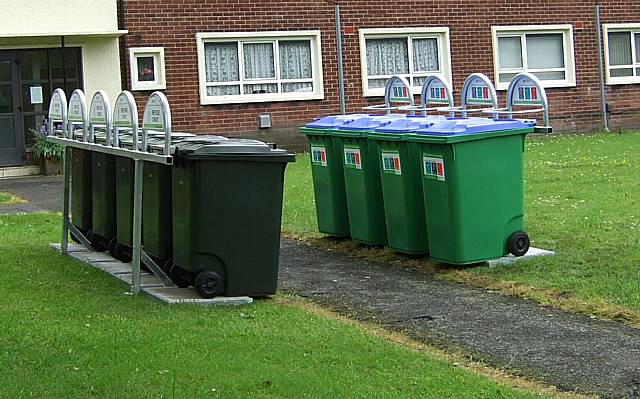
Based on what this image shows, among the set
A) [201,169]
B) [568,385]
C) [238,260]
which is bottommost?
[568,385]

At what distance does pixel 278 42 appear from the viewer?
25328mm

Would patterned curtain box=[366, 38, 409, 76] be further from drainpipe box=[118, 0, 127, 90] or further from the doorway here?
the doorway

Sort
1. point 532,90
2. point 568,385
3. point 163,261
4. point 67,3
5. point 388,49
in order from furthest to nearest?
1. point 388,49
2. point 67,3
3. point 532,90
4. point 163,261
5. point 568,385

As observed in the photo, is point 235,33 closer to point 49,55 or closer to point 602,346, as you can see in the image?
point 49,55

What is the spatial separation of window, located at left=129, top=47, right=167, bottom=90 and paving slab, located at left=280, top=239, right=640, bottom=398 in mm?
12913

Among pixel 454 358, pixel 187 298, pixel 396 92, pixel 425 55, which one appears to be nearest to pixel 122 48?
pixel 425 55

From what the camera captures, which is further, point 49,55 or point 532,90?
point 49,55

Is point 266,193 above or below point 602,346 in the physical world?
above

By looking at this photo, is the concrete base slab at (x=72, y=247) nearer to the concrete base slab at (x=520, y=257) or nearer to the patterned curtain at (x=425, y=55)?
the concrete base slab at (x=520, y=257)

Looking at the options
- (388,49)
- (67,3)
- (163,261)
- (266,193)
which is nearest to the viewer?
(266,193)

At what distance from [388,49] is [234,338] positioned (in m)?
19.1

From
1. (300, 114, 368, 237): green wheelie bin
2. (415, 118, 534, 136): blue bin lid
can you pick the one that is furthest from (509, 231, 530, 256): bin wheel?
(300, 114, 368, 237): green wheelie bin

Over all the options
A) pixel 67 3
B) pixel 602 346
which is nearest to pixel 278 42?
pixel 67 3

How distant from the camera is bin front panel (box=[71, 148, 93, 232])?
12056 millimetres
